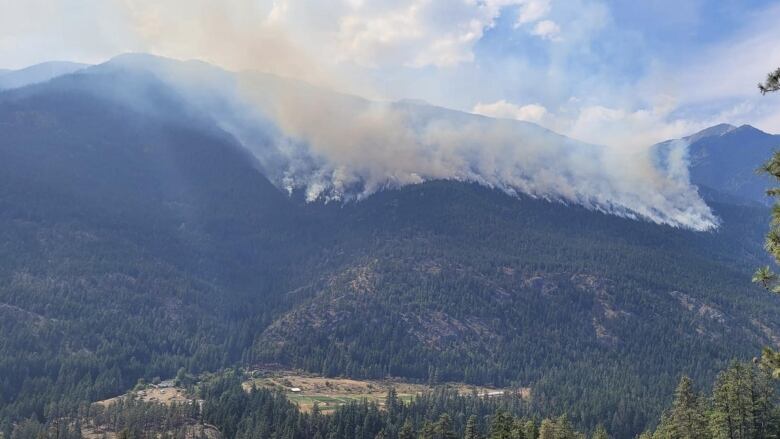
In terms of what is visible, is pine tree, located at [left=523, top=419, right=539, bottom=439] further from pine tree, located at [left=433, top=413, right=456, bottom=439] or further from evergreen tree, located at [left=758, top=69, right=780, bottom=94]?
evergreen tree, located at [left=758, top=69, right=780, bottom=94]

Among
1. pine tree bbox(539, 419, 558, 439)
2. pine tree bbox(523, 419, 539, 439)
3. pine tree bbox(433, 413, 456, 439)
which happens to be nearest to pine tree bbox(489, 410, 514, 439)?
pine tree bbox(523, 419, 539, 439)

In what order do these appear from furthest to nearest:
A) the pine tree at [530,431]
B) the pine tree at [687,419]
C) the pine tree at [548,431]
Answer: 1. the pine tree at [530,431]
2. the pine tree at [548,431]
3. the pine tree at [687,419]

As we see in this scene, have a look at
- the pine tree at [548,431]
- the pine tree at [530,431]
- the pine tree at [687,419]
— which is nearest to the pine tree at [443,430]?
the pine tree at [530,431]

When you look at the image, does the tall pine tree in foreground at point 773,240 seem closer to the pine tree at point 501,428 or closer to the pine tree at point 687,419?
the pine tree at point 687,419

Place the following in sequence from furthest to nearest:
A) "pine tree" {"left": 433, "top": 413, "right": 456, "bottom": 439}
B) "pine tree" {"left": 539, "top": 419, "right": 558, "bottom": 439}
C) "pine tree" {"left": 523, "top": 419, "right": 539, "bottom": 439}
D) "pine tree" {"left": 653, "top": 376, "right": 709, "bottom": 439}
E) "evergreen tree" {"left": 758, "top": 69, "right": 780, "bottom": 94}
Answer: "pine tree" {"left": 433, "top": 413, "right": 456, "bottom": 439} < "pine tree" {"left": 523, "top": 419, "right": 539, "bottom": 439} < "pine tree" {"left": 539, "top": 419, "right": 558, "bottom": 439} < "pine tree" {"left": 653, "top": 376, "right": 709, "bottom": 439} < "evergreen tree" {"left": 758, "top": 69, "right": 780, "bottom": 94}

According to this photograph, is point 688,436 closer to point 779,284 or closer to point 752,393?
point 752,393

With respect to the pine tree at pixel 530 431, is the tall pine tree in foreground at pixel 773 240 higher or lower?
higher

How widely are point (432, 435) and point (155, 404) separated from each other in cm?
10303

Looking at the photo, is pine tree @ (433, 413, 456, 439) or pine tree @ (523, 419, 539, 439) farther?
pine tree @ (433, 413, 456, 439)

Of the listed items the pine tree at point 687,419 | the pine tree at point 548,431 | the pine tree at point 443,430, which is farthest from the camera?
the pine tree at point 443,430

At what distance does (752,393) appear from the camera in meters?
88.4

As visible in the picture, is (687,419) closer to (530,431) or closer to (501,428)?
(530,431)

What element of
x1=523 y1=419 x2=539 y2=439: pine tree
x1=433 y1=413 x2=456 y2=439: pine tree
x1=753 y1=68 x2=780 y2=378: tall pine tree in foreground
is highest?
x1=753 y1=68 x2=780 y2=378: tall pine tree in foreground

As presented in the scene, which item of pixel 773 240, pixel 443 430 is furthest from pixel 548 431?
pixel 773 240
